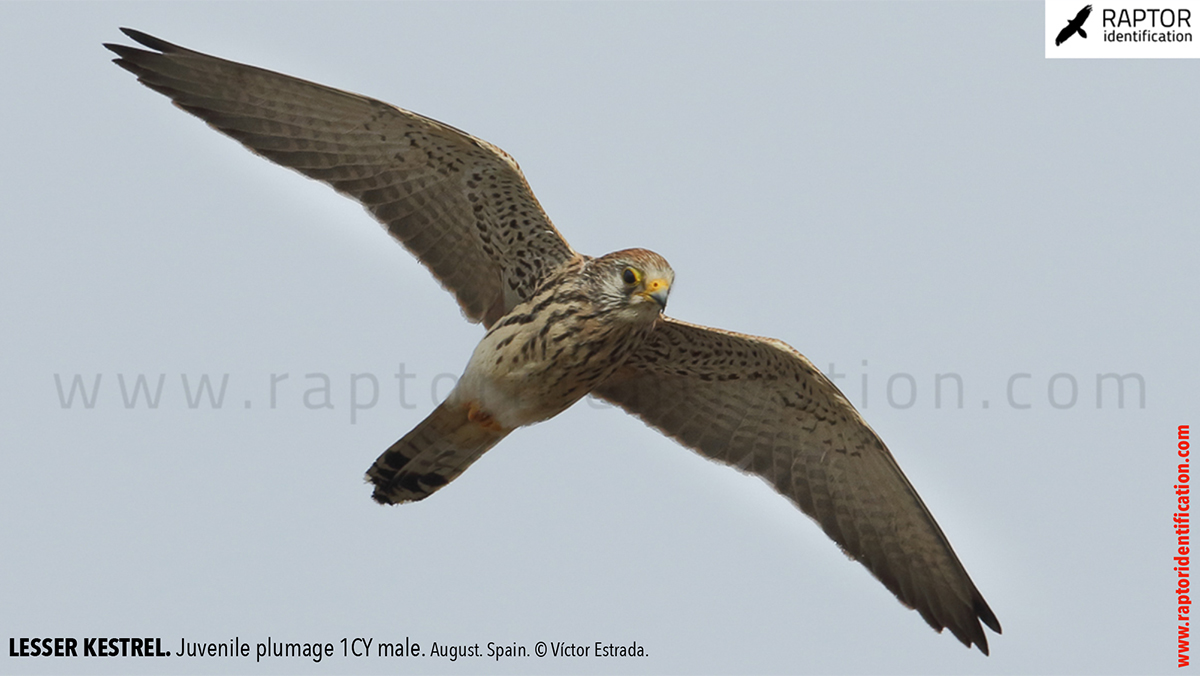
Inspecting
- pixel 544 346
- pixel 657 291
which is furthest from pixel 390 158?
pixel 657 291

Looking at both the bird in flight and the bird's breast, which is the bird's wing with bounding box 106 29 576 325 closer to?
the bird in flight

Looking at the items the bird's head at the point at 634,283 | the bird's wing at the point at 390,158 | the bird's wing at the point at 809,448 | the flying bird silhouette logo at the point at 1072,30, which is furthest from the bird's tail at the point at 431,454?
the flying bird silhouette logo at the point at 1072,30

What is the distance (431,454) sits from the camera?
9.21m

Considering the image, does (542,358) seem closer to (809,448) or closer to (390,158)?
(390,158)

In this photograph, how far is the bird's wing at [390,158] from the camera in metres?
9.02

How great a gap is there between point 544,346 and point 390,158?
6.10 feet

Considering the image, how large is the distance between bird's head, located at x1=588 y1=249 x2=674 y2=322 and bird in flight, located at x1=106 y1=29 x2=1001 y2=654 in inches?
0.5

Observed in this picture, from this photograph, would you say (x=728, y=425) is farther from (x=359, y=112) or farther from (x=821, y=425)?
(x=359, y=112)

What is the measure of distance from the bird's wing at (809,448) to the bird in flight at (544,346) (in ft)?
0.04

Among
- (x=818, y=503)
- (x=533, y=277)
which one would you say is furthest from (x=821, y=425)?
(x=533, y=277)

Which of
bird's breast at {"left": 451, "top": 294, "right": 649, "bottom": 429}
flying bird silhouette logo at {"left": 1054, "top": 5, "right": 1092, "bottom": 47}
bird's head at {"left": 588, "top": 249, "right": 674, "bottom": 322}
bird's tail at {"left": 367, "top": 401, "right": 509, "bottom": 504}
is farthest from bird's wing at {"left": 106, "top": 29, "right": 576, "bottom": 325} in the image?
flying bird silhouette logo at {"left": 1054, "top": 5, "right": 1092, "bottom": 47}

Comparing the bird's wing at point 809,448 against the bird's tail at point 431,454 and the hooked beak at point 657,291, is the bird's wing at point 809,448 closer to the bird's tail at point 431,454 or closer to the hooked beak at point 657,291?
the hooked beak at point 657,291

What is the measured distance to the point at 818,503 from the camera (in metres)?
9.77

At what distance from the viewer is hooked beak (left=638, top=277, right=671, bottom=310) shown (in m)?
8.34
